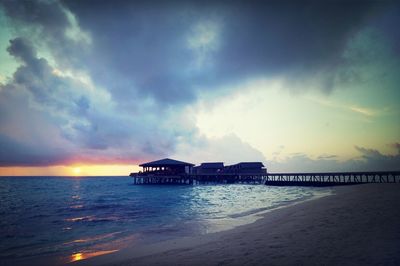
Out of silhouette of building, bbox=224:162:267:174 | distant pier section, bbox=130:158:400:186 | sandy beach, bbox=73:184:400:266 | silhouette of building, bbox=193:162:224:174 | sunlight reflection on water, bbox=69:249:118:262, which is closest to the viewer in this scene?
sandy beach, bbox=73:184:400:266

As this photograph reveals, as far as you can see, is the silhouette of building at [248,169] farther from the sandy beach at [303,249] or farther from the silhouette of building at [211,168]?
the sandy beach at [303,249]

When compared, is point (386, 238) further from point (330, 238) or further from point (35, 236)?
point (35, 236)

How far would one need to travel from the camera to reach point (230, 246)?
7.44 metres

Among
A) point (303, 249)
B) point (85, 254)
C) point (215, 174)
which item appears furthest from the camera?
point (215, 174)

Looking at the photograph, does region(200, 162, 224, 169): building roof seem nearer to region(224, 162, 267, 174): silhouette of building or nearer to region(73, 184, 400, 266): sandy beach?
region(224, 162, 267, 174): silhouette of building

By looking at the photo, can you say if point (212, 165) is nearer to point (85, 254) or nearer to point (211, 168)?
point (211, 168)

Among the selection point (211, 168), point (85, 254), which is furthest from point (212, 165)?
point (85, 254)

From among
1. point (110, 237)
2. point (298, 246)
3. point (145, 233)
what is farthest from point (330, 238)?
point (110, 237)

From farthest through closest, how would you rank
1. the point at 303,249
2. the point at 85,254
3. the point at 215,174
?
the point at 215,174 < the point at 85,254 < the point at 303,249

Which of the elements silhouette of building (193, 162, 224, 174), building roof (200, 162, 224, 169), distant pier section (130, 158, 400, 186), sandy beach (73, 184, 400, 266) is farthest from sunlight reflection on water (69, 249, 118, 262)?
building roof (200, 162, 224, 169)

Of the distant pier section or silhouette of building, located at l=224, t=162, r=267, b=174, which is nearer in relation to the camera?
the distant pier section

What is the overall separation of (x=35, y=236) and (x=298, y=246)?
13161 millimetres

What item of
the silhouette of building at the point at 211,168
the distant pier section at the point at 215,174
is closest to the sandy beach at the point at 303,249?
the distant pier section at the point at 215,174

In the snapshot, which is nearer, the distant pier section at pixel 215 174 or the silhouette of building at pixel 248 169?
the distant pier section at pixel 215 174
